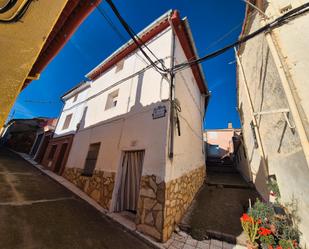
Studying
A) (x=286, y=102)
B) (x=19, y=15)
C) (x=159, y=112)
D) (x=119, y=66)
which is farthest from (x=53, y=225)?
(x=119, y=66)

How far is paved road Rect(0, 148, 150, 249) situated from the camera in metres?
Answer: 2.89

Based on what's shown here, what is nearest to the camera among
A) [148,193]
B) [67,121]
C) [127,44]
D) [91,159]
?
[148,193]

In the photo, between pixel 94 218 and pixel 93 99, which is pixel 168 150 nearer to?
pixel 94 218

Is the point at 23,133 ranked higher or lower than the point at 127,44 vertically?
lower

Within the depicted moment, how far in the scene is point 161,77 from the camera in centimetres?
528

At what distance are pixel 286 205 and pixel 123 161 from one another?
4.73 metres

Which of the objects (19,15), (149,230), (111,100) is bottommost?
(149,230)

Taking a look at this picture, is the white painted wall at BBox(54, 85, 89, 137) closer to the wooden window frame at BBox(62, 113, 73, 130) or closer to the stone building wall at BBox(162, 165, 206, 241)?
the wooden window frame at BBox(62, 113, 73, 130)

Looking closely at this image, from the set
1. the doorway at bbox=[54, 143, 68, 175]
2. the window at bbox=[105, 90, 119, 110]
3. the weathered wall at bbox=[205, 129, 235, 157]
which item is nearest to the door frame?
the window at bbox=[105, 90, 119, 110]

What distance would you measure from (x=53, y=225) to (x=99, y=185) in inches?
87.0

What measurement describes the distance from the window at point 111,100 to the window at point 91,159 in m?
2.02

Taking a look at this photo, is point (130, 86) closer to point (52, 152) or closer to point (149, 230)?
point (149, 230)

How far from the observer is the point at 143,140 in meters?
4.77

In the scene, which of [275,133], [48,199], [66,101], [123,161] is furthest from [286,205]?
[66,101]
